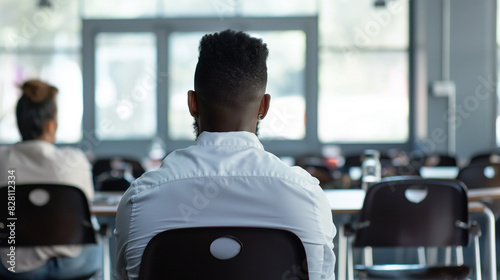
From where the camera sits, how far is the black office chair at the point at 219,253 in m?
1.38

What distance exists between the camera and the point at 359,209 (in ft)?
9.00

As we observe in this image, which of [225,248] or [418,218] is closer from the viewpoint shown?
[225,248]

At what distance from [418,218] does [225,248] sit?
1.61 m

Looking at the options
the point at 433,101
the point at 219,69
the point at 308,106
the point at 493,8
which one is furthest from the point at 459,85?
the point at 219,69

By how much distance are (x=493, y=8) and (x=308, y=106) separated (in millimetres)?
2628

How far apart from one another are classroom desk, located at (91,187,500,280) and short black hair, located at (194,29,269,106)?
3.95 ft

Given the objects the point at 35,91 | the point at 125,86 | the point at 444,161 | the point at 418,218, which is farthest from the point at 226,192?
the point at 125,86

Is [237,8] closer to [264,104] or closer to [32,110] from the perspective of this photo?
[32,110]

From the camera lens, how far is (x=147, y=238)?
4.70 feet

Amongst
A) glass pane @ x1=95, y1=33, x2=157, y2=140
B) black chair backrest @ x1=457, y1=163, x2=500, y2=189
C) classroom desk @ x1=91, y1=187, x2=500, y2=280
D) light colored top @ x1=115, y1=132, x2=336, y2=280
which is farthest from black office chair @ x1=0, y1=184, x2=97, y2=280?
glass pane @ x1=95, y1=33, x2=157, y2=140

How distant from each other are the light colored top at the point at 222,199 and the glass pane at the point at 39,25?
8127 mm

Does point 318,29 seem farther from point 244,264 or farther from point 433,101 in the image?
point 244,264

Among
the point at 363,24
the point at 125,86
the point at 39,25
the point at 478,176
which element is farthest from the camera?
the point at 125,86

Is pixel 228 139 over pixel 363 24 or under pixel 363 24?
under
